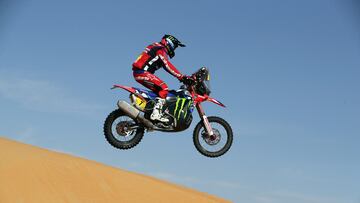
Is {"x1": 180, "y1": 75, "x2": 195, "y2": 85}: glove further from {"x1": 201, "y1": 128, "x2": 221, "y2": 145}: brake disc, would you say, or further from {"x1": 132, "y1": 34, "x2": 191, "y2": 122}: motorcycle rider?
{"x1": 201, "y1": 128, "x2": 221, "y2": 145}: brake disc

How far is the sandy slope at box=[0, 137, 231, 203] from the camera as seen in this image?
68.2ft

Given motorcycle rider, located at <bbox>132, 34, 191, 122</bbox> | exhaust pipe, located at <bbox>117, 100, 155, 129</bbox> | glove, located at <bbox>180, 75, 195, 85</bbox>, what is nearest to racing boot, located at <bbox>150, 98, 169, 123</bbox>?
motorcycle rider, located at <bbox>132, 34, 191, 122</bbox>

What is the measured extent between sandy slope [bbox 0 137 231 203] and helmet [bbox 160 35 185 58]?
30.3 ft

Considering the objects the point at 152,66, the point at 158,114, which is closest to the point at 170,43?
the point at 152,66

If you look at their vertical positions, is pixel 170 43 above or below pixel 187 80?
above

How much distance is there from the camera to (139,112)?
14.0 m
